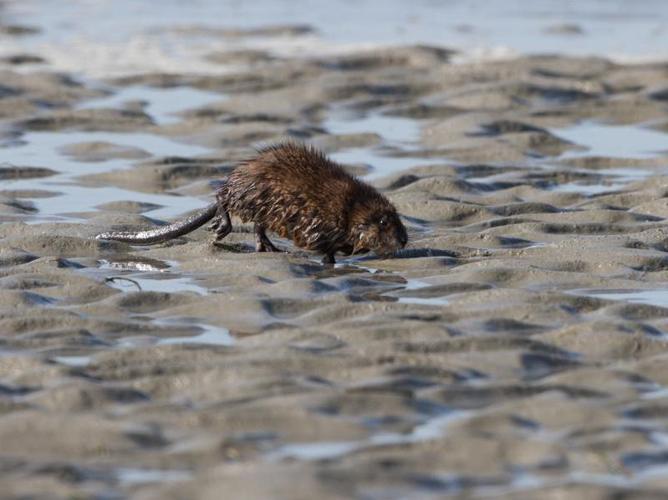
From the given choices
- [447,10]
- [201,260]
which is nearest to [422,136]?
[201,260]

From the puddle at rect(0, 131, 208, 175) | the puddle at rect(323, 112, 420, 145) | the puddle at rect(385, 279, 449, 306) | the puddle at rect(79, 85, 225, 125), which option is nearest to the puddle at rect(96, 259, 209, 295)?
the puddle at rect(385, 279, 449, 306)

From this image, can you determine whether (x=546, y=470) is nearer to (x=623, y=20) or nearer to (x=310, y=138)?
(x=310, y=138)

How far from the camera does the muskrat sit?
9.39m

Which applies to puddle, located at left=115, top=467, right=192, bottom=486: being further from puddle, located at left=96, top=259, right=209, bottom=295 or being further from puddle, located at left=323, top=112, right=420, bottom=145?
puddle, located at left=323, top=112, right=420, bottom=145

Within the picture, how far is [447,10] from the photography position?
2377 centimetres

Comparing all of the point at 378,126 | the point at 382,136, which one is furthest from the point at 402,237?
the point at 378,126

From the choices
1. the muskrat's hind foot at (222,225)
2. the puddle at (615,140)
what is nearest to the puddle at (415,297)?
the muskrat's hind foot at (222,225)

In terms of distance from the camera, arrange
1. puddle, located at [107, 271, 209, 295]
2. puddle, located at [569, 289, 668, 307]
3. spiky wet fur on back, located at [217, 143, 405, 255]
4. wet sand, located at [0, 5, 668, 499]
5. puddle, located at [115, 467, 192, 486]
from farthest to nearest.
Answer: spiky wet fur on back, located at [217, 143, 405, 255] → puddle, located at [107, 271, 209, 295] → puddle, located at [569, 289, 668, 307] → wet sand, located at [0, 5, 668, 499] → puddle, located at [115, 467, 192, 486]

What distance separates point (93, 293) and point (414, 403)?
2.50m

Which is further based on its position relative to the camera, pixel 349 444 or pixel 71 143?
pixel 71 143

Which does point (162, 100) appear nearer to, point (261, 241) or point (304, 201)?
point (261, 241)

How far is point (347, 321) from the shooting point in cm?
752

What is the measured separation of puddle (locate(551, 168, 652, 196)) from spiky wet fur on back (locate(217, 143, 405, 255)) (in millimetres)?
2458

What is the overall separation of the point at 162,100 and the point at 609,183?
18.1 ft
